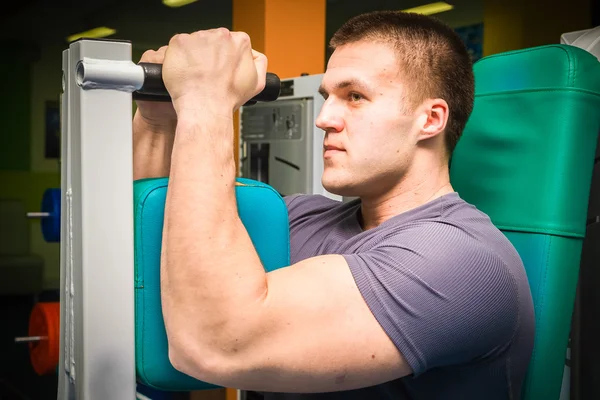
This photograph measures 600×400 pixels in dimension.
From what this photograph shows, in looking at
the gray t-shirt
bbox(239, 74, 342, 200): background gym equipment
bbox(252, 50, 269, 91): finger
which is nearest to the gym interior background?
bbox(239, 74, 342, 200): background gym equipment

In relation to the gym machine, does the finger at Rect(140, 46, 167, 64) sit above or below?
above

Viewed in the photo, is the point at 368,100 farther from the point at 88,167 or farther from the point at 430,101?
the point at 88,167

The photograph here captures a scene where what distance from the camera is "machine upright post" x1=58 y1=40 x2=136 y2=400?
31.9 inches

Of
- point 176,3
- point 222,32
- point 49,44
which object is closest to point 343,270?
point 222,32

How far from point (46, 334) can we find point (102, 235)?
331 mm

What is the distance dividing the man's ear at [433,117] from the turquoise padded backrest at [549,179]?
0.37 feet

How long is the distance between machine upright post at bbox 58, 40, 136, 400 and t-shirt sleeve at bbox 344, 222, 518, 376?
1.06 ft

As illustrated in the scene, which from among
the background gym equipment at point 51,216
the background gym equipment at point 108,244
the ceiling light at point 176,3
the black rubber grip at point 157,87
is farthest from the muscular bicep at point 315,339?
the ceiling light at point 176,3

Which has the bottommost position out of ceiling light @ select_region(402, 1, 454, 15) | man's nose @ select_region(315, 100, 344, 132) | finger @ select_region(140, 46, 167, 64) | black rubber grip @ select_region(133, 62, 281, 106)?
man's nose @ select_region(315, 100, 344, 132)

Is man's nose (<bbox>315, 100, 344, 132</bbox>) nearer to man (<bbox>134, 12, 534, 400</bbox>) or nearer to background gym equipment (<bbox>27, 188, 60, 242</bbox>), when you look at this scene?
man (<bbox>134, 12, 534, 400</bbox>)

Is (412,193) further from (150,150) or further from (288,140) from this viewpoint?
(288,140)

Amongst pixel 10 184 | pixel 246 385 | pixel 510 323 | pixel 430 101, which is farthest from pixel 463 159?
pixel 10 184

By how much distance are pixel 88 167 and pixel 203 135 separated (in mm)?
163

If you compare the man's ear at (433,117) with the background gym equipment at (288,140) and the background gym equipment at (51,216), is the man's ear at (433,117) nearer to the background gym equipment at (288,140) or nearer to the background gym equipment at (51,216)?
the background gym equipment at (51,216)
